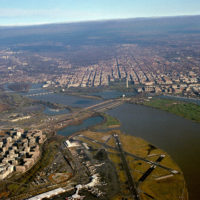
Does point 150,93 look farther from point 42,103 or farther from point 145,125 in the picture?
point 42,103

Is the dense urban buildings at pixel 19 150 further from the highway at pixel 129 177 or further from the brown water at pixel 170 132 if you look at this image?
the brown water at pixel 170 132

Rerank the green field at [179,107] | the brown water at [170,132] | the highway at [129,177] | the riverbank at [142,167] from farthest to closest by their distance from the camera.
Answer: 1. the green field at [179,107]
2. the brown water at [170,132]
3. the riverbank at [142,167]
4. the highway at [129,177]

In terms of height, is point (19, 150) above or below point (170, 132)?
below

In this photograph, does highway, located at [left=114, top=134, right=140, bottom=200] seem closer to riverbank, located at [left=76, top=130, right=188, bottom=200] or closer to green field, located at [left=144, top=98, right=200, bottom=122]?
riverbank, located at [left=76, top=130, right=188, bottom=200]

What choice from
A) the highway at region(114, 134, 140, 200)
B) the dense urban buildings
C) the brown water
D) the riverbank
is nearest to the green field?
the brown water

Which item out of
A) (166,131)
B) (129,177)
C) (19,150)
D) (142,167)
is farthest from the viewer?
(166,131)

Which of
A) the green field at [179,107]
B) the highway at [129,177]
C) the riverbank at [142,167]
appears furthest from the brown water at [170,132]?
the highway at [129,177]

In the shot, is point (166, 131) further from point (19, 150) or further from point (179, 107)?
point (19, 150)

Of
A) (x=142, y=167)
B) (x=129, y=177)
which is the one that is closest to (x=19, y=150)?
(x=129, y=177)
